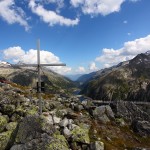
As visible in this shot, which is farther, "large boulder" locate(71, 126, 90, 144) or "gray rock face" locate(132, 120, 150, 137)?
"gray rock face" locate(132, 120, 150, 137)

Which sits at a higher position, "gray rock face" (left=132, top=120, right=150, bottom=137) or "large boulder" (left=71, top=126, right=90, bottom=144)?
"large boulder" (left=71, top=126, right=90, bottom=144)

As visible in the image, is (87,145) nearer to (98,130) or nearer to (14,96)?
(98,130)

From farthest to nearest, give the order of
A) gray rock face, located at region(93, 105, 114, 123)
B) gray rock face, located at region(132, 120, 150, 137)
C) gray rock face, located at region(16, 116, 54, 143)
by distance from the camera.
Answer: gray rock face, located at region(93, 105, 114, 123) → gray rock face, located at region(132, 120, 150, 137) → gray rock face, located at region(16, 116, 54, 143)

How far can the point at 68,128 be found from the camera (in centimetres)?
3269

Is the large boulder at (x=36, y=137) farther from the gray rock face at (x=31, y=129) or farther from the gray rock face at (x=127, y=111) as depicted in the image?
the gray rock face at (x=127, y=111)

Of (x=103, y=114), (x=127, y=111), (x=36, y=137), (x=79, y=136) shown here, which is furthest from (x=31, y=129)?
(x=127, y=111)

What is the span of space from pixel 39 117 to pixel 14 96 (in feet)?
73.3

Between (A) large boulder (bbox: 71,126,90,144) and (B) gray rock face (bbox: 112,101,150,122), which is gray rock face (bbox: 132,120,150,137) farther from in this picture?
(A) large boulder (bbox: 71,126,90,144)

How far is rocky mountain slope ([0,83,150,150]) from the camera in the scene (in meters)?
23.0

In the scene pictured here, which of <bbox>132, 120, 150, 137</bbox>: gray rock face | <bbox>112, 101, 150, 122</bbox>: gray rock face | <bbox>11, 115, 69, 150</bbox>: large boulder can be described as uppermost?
<bbox>11, 115, 69, 150</bbox>: large boulder

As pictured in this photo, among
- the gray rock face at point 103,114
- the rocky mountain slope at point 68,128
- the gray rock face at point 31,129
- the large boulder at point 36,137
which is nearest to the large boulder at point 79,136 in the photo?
the rocky mountain slope at point 68,128

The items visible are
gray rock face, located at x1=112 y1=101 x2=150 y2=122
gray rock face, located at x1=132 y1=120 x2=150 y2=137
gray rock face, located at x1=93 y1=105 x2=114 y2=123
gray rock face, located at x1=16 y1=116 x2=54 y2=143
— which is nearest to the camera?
gray rock face, located at x1=16 y1=116 x2=54 y2=143

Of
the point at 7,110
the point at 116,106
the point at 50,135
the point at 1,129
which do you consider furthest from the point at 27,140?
the point at 116,106

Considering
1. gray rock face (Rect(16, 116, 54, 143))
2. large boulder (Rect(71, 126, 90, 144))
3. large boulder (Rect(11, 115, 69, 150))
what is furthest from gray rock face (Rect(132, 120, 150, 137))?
gray rock face (Rect(16, 116, 54, 143))
